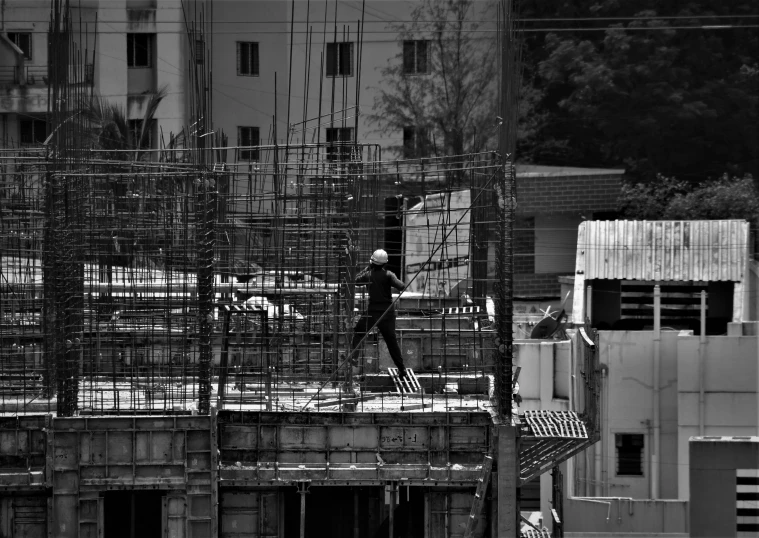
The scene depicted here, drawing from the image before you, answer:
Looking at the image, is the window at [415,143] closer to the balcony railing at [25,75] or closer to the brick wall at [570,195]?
the brick wall at [570,195]

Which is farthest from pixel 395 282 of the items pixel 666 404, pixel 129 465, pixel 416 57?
pixel 416 57

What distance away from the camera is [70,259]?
52.4 ft

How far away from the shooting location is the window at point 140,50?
1463 inches

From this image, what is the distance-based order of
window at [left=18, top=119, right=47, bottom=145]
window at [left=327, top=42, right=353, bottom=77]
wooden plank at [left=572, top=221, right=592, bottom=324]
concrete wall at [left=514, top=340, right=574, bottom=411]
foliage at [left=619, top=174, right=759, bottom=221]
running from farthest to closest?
window at [left=18, top=119, right=47, bottom=145], foliage at [left=619, top=174, right=759, bottom=221], wooden plank at [left=572, top=221, right=592, bottom=324], concrete wall at [left=514, top=340, right=574, bottom=411], window at [left=327, top=42, right=353, bottom=77]

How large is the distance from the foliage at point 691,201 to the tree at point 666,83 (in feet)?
14.2

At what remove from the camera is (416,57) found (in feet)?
122

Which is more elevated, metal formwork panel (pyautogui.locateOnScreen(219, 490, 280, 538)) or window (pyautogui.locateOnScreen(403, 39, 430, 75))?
window (pyautogui.locateOnScreen(403, 39, 430, 75))

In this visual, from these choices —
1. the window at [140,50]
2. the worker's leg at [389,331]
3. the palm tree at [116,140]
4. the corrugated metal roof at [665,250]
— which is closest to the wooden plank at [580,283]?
the corrugated metal roof at [665,250]

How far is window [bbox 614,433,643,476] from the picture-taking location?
25.7 metres

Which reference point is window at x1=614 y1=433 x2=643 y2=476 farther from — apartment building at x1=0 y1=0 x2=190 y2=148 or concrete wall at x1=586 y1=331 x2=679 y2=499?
apartment building at x1=0 y1=0 x2=190 y2=148

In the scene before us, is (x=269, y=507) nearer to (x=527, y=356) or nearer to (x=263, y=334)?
(x=263, y=334)

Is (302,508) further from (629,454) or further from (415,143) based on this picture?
(415,143)

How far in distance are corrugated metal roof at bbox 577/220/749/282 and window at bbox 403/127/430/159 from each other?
809 cm

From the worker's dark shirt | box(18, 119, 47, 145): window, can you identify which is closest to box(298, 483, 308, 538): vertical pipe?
the worker's dark shirt
